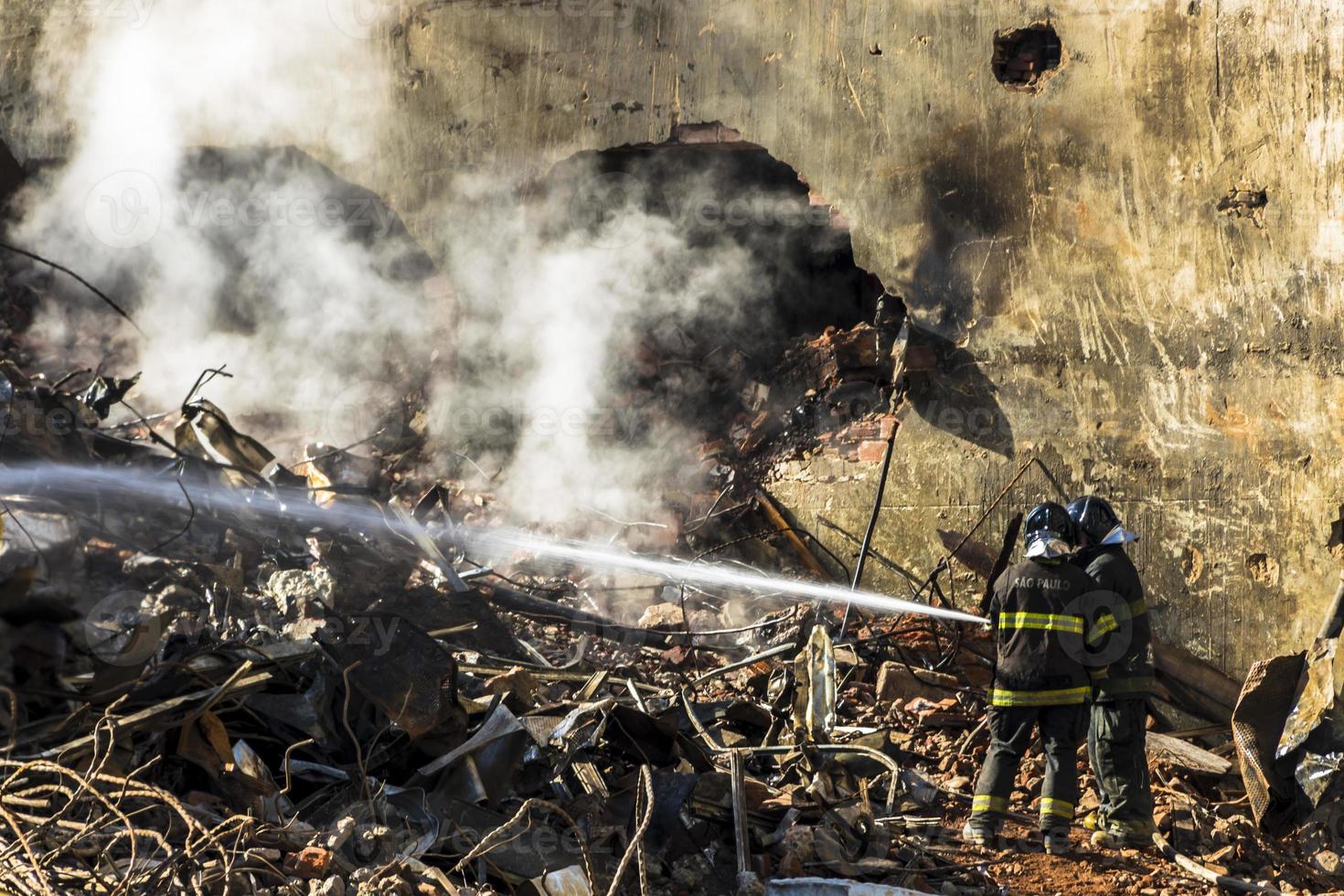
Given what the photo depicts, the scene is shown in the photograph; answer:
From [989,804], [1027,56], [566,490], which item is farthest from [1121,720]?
[566,490]

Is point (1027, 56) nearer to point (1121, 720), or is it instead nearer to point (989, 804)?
point (1121, 720)

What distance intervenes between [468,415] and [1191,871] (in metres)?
5.48

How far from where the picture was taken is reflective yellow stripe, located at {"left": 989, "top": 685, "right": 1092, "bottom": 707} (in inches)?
201

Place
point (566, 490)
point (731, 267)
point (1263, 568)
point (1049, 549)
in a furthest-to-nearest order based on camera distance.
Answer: point (731, 267)
point (566, 490)
point (1263, 568)
point (1049, 549)

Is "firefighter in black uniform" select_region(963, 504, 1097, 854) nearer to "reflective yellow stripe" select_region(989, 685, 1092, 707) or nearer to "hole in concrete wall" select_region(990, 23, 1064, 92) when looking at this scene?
"reflective yellow stripe" select_region(989, 685, 1092, 707)

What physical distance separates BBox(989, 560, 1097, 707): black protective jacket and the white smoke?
3106mm

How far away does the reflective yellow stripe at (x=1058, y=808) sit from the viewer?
502 cm

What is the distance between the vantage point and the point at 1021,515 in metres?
6.76

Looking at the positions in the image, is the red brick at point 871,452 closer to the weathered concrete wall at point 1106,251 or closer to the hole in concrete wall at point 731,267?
the weathered concrete wall at point 1106,251

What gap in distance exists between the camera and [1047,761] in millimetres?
5145

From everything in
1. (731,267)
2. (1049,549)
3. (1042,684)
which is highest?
(731,267)

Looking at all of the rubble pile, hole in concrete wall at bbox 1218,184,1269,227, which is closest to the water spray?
the rubble pile

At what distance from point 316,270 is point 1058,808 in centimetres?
661

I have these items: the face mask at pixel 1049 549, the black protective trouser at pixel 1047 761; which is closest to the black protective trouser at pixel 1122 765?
the black protective trouser at pixel 1047 761
